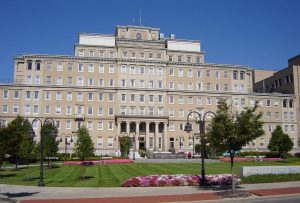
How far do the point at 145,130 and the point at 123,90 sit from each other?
11562mm

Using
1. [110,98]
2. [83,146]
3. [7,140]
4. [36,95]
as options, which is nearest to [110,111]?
[110,98]

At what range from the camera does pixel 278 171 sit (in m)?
30.1

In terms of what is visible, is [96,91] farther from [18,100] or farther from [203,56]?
[203,56]

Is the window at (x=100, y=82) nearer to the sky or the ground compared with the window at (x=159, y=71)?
nearer to the ground

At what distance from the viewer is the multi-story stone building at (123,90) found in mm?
81000

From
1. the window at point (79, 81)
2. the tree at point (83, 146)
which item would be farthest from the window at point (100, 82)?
the tree at point (83, 146)

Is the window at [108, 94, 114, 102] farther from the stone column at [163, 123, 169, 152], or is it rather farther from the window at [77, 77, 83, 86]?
the stone column at [163, 123, 169, 152]

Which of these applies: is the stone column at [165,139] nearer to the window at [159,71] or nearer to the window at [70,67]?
the window at [159,71]

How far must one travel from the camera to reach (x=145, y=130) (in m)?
83.6

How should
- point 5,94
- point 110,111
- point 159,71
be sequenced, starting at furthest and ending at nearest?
1. point 159,71
2. point 110,111
3. point 5,94

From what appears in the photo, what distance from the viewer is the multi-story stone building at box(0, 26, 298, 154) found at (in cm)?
8100

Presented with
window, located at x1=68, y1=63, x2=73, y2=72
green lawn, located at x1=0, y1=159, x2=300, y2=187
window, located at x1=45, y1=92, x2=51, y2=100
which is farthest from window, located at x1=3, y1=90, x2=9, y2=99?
green lawn, located at x1=0, y1=159, x2=300, y2=187

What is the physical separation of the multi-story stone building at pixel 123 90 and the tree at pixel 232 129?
5812 centimetres

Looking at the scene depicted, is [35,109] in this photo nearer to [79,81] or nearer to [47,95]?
[47,95]
